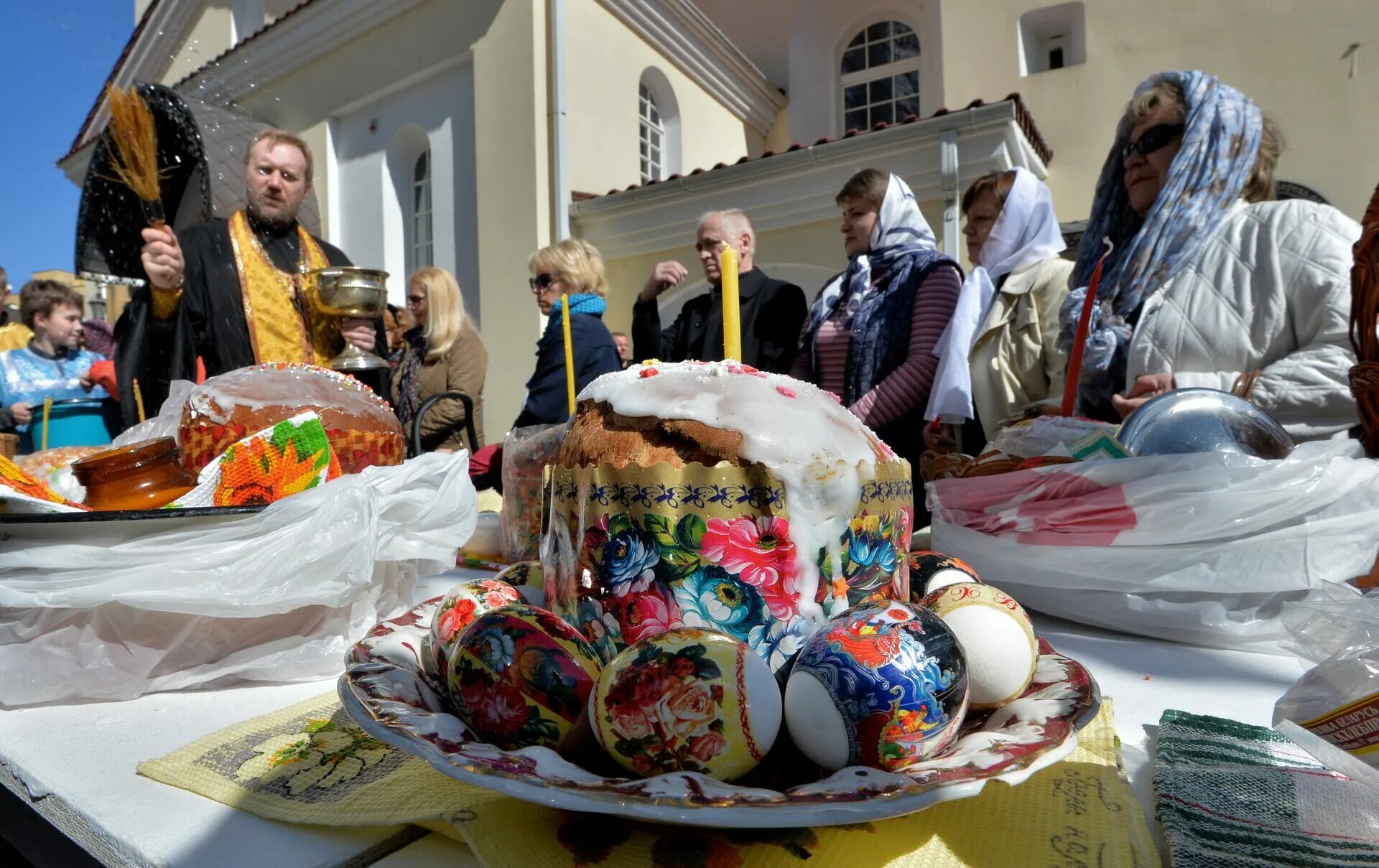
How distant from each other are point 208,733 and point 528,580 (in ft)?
1.20

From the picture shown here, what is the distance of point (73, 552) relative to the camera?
900 millimetres

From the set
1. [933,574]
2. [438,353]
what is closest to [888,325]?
[933,574]

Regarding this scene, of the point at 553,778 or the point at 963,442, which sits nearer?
the point at 553,778

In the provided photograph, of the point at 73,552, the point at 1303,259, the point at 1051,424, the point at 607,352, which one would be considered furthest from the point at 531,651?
the point at 607,352

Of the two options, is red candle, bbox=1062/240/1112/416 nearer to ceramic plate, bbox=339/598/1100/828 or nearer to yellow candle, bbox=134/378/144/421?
ceramic plate, bbox=339/598/1100/828

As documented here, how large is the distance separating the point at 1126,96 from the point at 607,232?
458cm

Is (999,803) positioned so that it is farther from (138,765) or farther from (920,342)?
(920,342)

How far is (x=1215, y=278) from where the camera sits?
1.53 m

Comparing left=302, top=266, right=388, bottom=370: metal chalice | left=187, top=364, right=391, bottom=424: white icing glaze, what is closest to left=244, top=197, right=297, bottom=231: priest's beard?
left=302, top=266, right=388, bottom=370: metal chalice

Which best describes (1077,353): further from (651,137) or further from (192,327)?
(651,137)

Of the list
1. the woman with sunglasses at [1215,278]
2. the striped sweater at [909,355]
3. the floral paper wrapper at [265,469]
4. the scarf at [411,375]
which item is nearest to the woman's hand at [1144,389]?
the woman with sunglasses at [1215,278]

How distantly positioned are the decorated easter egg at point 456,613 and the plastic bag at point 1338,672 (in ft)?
2.27

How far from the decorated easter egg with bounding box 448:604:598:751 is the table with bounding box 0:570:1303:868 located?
0.10 m

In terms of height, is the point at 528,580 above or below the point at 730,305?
below
